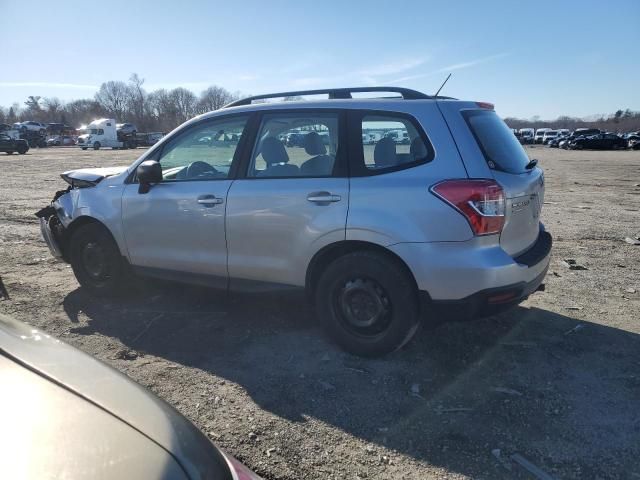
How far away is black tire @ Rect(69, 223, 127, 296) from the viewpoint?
4895 millimetres

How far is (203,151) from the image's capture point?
441cm

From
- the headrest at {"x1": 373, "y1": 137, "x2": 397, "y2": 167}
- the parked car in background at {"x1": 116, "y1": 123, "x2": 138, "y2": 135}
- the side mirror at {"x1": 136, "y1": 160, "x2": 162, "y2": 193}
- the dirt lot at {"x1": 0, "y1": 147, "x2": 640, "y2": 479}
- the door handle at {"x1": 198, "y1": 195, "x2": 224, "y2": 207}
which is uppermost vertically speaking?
the parked car in background at {"x1": 116, "y1": 123, "x2": 138, "y2": 135}

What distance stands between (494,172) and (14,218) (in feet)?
31.2

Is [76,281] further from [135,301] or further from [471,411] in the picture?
[471,411]

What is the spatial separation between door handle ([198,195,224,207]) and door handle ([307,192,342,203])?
843mm

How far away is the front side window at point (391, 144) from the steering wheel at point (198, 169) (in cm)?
142

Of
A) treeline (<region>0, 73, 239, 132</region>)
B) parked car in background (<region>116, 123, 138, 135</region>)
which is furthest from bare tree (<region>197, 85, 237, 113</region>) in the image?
parked car in background (<region>116, 123, 138, 135</region>)

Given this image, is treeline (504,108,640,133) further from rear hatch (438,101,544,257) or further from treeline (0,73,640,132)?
rear hatch (438,101,544,257)

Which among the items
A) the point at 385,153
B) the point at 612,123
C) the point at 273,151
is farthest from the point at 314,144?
the point at 612,123

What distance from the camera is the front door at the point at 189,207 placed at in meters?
4.16

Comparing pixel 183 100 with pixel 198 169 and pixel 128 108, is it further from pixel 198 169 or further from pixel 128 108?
pixel 198 169

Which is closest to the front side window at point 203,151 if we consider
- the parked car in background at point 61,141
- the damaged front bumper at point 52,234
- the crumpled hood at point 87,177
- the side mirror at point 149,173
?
the side mirror at point 149,173

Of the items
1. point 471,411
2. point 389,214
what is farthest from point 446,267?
point 471,411

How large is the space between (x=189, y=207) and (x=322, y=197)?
4.23 feet
